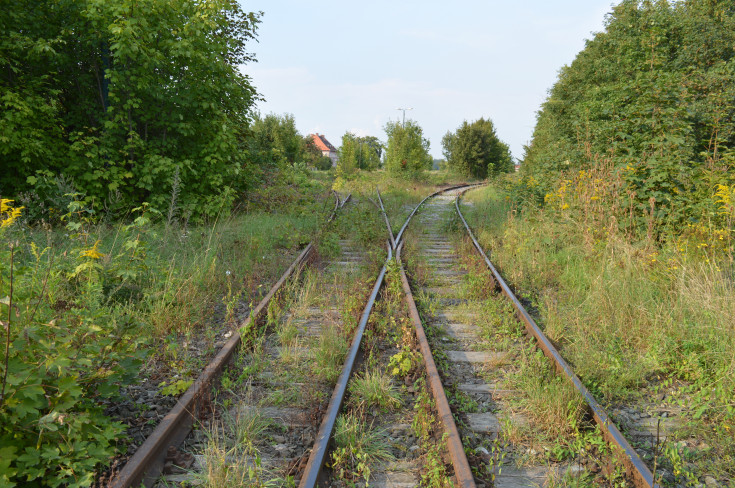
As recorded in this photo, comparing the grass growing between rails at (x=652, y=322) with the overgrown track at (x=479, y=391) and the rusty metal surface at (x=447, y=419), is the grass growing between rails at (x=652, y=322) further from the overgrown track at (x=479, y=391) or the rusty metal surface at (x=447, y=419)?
the rusty metal surface at (x=447, y=419)

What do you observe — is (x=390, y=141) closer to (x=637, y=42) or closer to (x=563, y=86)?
(x=563, y=86)

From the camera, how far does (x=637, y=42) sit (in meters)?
15.1

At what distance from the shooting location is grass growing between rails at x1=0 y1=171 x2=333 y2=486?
2.34 m

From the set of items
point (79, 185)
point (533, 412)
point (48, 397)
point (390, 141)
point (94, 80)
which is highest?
point (390, 141)

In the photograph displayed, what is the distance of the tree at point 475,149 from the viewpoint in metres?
37.6

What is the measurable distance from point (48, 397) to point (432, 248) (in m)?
7.92

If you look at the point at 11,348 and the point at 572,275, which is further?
the point at 572,275

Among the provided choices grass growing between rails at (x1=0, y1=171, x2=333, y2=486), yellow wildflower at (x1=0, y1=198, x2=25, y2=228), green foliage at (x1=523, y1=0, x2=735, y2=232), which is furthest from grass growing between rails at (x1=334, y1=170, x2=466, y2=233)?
yellow wildflower at (x1=0, y1=198, x2=25, y2=228)

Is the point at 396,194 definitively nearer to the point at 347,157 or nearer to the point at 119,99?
the point at 119,99

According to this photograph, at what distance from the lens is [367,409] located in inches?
136

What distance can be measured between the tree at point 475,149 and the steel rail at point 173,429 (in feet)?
118

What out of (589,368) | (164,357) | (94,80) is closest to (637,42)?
(589,368)

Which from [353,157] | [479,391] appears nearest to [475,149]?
[353,157]

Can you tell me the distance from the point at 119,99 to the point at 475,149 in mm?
33228
